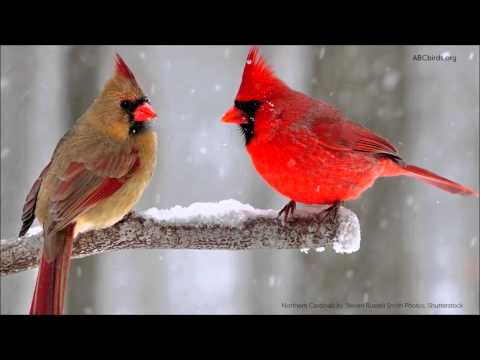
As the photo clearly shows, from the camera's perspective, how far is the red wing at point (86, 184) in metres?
3.26

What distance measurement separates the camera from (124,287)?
305 inches

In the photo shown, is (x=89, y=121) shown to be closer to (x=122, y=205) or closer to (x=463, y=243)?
(x=122, y=205)

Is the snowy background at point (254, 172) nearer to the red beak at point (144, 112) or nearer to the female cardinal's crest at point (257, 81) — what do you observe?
the female cardinal's crest at point (257, 81)

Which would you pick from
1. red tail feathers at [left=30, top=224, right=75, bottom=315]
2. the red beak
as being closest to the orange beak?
the red beak

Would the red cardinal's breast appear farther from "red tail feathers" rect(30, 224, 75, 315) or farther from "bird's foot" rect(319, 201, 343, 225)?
"red tail feathers" rect(30, 224, 75, 315)

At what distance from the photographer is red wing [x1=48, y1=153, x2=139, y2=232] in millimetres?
3264

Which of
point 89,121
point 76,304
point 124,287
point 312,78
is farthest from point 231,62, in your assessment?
point 89,121

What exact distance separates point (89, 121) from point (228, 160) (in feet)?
14.0

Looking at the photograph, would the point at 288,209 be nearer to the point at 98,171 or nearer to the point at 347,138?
the point at 347,138

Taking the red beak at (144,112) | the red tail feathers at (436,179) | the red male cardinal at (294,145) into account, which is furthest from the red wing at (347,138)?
the red beak at (144,112)

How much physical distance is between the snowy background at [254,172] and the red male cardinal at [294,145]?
20 centimetres

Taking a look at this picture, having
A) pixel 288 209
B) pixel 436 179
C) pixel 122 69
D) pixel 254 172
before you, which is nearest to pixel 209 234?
pixel 288 209

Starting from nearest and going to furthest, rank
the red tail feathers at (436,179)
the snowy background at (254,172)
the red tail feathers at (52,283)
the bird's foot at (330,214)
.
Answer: the red tail feathers at (52,283), the bird's foot at (330,214), the red tail feathers at (436,179), the snowy background at (254,172)

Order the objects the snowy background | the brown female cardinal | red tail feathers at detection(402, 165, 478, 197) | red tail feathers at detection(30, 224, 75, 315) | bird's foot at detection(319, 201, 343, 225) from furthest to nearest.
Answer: the snowy background < red tail feathers at detection(402, 165, 478, 197) < bird's foot at detection(319, 201, 343, 225) < the brown female cardinal < red tail feathers at detection(30, 224, 75, 315)
